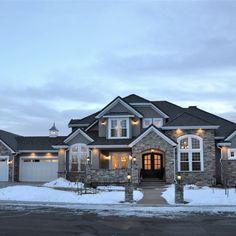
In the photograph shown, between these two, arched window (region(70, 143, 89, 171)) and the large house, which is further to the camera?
arched window (region(70, 143, 89, 171))

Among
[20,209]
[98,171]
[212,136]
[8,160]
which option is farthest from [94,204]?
[8,160]

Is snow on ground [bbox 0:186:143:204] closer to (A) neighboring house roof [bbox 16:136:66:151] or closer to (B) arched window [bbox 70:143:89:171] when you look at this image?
(B) arched window [bbox 70:143:89:171]

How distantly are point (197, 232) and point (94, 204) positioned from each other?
27.5 feet

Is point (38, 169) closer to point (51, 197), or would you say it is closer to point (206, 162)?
point (206, 162)

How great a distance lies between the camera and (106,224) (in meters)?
12.4

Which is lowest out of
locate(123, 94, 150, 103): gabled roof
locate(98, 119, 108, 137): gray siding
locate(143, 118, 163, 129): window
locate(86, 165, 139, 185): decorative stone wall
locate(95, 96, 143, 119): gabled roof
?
locate(86, 165, 139, 185): decorative stone wall

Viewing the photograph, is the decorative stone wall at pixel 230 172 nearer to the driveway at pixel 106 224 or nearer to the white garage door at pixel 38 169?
the driveway at pixel 106 224

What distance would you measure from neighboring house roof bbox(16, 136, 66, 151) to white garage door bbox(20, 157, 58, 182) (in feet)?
3.73

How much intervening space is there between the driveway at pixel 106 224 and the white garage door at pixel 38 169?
76.7ft

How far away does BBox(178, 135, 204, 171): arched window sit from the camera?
31.6 m

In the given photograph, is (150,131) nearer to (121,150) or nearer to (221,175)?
(121,150)

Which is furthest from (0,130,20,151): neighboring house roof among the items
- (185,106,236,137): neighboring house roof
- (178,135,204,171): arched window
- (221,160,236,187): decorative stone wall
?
(221,160,236,187): decorative stone wall

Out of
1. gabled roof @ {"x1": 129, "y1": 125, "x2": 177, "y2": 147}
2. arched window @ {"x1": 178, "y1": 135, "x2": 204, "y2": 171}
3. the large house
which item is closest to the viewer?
gabled roof @ {"x1": 129, "y1": 125, "x2": 177, "y2": 147}

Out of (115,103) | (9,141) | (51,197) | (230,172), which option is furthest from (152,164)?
(9,141)
